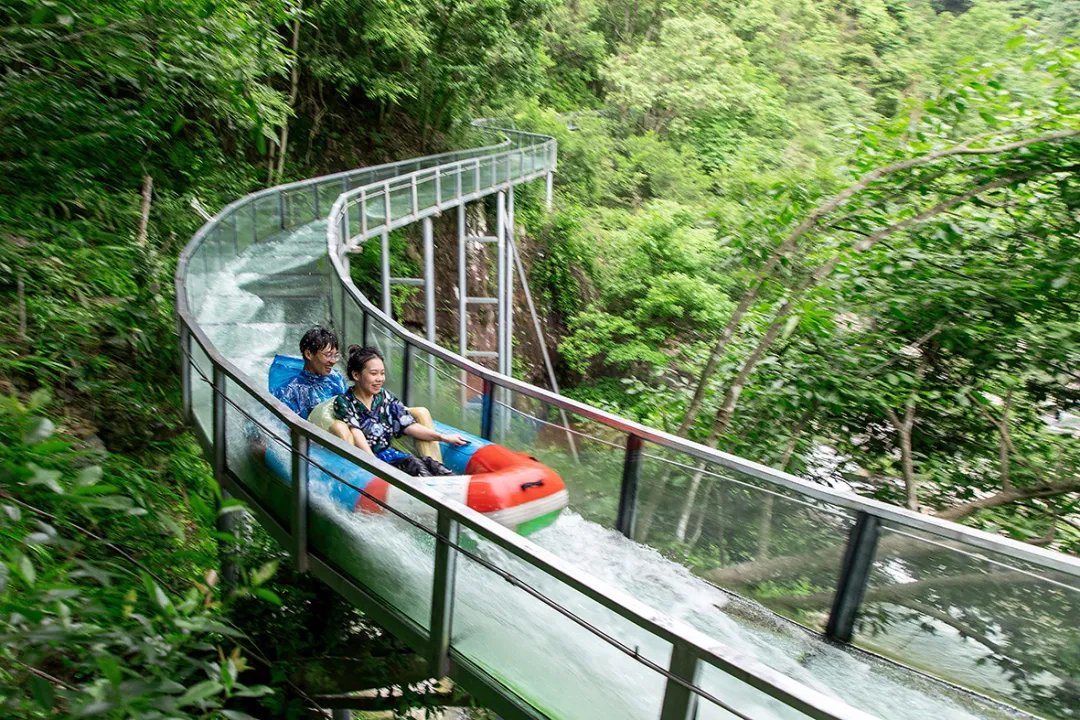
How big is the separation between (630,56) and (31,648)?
97.1 feet

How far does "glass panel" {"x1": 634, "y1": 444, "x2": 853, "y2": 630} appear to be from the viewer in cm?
342

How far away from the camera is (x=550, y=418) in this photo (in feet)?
14.2

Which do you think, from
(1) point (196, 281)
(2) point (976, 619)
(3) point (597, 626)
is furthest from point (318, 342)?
(2) point (976, 619)

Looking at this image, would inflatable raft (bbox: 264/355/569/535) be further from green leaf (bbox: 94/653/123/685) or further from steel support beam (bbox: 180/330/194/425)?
green leaf (bbox: 94/653/123/685)

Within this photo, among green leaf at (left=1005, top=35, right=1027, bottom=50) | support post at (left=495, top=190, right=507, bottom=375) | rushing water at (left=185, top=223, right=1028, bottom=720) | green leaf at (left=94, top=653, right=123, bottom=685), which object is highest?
green leaf at (left=1005, top=35, right=1027, bottom=50)

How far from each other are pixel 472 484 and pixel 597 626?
1577 millimetres

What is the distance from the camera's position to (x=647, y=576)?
12.2 ft

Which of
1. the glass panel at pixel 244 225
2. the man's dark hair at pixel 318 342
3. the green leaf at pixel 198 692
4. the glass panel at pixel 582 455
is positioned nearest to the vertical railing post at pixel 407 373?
the man's dark hair at pixel 318 342

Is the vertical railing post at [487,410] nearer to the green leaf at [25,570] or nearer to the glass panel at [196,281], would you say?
the glass panel at [196,281]

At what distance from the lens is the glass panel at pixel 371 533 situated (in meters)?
2.97

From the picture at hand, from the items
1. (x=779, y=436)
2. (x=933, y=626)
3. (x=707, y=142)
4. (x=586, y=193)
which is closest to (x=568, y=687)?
(x=933, y=626)

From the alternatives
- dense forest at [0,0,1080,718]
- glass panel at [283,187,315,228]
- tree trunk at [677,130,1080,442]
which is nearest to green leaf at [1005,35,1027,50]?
dense forest at [0,0,1080,718]

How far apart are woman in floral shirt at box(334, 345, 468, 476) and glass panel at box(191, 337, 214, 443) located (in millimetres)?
802

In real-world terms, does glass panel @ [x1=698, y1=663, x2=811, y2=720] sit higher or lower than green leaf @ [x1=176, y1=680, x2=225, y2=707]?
lower
